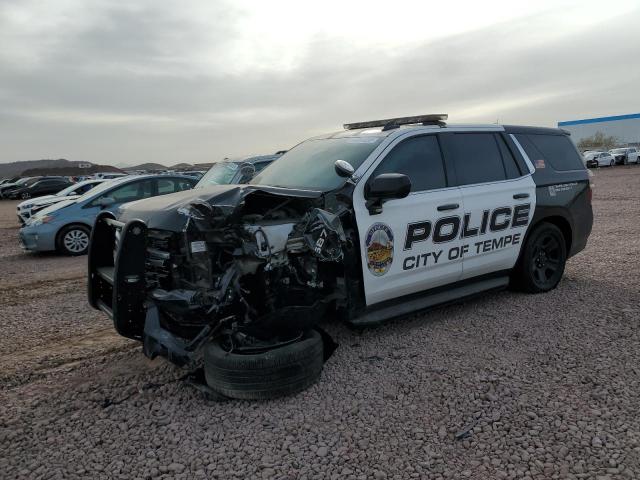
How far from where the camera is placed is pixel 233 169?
31.2 feet

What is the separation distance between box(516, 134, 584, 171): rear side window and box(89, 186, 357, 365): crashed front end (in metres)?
3.04

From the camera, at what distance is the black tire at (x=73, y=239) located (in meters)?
10.0

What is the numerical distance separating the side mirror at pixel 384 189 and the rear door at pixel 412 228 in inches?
2.0

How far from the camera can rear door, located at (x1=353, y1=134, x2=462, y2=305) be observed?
408 centimetres

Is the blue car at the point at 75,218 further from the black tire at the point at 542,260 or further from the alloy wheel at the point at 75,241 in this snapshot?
the black tire at the point at 542,260

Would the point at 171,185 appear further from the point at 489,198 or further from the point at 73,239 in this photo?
the point at 489,198

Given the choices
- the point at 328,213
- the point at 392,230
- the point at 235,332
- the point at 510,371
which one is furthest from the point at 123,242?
the point at 510,371

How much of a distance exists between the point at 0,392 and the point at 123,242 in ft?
5.36

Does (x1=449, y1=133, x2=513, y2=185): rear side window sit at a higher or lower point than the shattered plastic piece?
higher

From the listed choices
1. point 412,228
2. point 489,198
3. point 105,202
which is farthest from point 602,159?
point 412,228

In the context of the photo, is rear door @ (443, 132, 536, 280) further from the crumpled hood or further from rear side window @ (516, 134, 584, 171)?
the crumpled hood

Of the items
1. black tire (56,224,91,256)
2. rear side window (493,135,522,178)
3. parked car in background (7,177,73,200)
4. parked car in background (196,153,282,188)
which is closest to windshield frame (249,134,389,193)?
rear side window (493,135,522,178)

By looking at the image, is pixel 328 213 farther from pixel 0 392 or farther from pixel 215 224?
pixel 0 392

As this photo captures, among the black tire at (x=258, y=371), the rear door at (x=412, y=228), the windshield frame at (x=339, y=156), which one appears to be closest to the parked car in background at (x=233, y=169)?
the windshield frame at (x=339, y=156)
